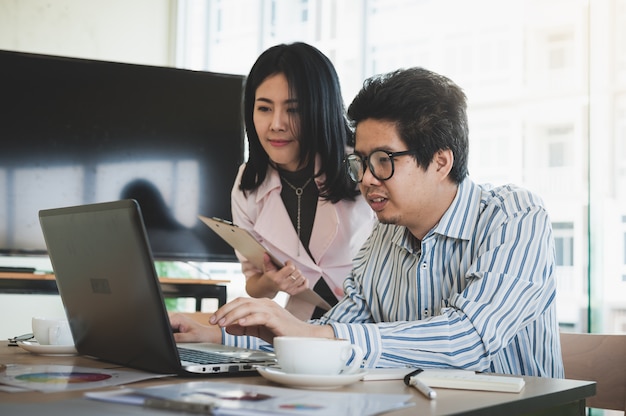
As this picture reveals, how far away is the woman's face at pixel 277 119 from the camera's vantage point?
7.23ft

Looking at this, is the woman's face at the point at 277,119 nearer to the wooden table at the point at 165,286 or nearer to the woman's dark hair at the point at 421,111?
the woman's dark hair at the point at 421,111

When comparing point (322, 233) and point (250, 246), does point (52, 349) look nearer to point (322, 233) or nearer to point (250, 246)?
point (250, 246)

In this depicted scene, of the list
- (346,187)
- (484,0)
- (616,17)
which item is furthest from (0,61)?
(616,17)

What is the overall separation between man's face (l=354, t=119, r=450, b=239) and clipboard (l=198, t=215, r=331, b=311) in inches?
18.4

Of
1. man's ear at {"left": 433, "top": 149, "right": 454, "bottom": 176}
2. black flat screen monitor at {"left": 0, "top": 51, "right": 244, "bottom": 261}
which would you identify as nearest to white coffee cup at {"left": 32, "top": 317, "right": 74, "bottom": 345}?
man's ear at {"left": 433, "top": 149, "right": 454, "bottom": 176}

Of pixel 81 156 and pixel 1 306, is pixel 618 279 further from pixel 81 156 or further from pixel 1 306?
pixel 1 306

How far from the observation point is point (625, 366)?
1470 mm

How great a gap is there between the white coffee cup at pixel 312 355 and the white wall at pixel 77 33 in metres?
3.48

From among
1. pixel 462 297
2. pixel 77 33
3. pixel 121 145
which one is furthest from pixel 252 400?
pixel 77 33

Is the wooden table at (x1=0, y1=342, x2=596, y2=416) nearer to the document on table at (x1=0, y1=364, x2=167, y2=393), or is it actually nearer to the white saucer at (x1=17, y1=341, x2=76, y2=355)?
the document on table at (x1=0, y1=364, x2=167, y2=393)

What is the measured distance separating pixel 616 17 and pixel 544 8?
34 centimetres

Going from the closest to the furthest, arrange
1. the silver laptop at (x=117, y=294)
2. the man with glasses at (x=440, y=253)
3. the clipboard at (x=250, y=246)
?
the silver laptop at (x=117, y=294), the man with glasses at (x=440, y=253), the clipboard at (x=250, y=246)

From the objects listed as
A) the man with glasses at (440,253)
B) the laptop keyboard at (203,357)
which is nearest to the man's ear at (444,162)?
the man with glasses at (440,253)

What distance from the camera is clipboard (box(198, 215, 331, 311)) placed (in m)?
1.93
